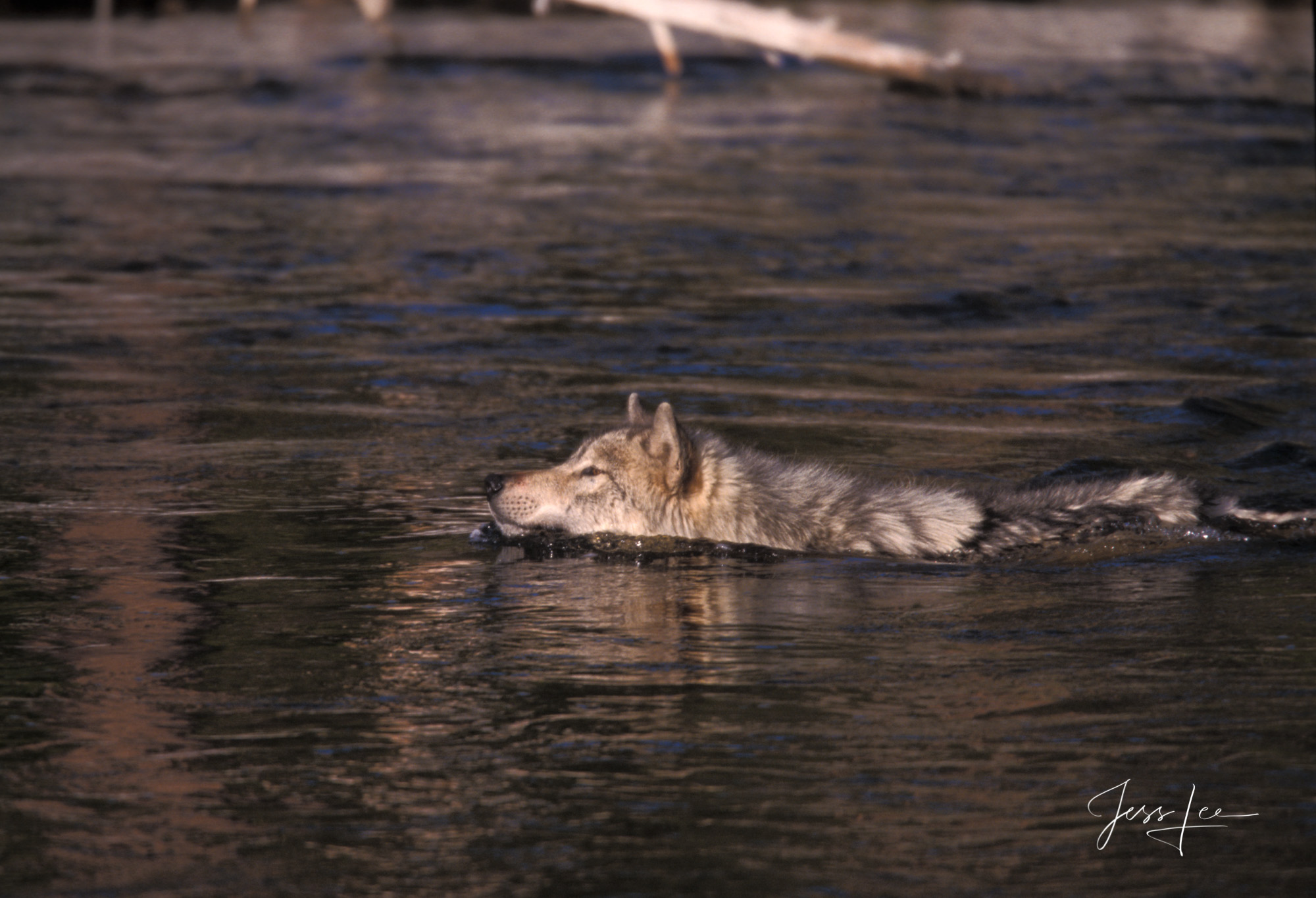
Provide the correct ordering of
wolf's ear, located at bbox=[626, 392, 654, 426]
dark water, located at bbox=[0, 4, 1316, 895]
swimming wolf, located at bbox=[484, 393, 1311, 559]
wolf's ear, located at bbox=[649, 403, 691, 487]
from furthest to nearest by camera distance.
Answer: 1. wolf's ear, located at bbox=[626, 392, 654, 426]
2. swimming wolf, located at bbox=[484, 393, 1311, 559]
3. wolf's ear, located at bbox=[649, 403, 691, 487]
4. dark water, located at bbox=[0, 4, 1316, 895]

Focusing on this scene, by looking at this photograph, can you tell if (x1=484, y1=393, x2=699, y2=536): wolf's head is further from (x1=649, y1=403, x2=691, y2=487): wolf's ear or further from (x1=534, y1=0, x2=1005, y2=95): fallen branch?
(x1=534, y1=0, x2=1005, y2=95): fallen branch

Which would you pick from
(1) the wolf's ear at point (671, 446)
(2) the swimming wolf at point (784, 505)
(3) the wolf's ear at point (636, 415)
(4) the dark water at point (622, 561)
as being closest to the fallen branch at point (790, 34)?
(4) the dark water at point (622, 561)

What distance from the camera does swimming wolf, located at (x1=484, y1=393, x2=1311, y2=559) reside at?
28.7 feet

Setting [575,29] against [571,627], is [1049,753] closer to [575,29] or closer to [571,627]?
[571,627]

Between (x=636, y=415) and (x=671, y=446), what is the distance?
20.6 inches

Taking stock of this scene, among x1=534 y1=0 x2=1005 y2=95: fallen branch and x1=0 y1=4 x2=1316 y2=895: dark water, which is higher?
x1=534 y1=0 x2=1005 y2=95: fallen branch

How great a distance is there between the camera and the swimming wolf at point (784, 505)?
875 centimetres

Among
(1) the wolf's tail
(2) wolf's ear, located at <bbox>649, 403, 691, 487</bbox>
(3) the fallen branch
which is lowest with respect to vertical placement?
(1) the wolf's tail

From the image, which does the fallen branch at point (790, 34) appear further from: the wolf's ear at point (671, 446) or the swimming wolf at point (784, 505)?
the wolf's ear at point (671, 446)

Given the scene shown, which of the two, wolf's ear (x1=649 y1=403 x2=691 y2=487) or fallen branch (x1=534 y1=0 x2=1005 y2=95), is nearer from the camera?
wolf's ear (x1=649 y1=403 x2=691 y2=487)
